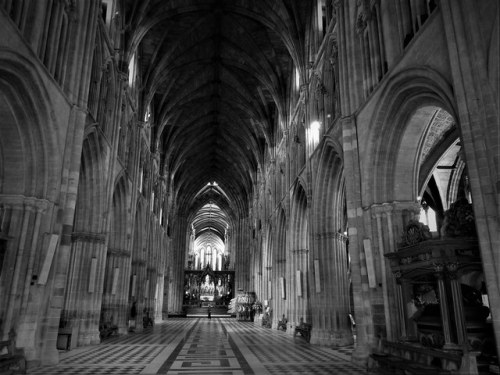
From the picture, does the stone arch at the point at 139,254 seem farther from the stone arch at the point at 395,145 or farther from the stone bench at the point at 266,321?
the stone arch at the point at 395,145

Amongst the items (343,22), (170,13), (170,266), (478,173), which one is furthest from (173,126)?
(478,173)

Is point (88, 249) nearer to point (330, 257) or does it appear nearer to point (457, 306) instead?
point (330, 257)

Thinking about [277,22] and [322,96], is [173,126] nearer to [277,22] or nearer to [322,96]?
[277,22]

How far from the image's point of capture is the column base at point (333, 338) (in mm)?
16250

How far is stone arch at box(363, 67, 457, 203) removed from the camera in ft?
36.6

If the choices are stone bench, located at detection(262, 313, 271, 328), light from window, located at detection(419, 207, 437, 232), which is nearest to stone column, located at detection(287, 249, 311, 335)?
stone bench, located at detection(262, 313, 271, 328)

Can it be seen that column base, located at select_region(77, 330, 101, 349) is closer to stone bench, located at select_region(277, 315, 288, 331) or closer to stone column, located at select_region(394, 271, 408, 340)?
stone column, located at select_region(394, 271, 408, 340)

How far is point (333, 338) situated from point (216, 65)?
847 inches

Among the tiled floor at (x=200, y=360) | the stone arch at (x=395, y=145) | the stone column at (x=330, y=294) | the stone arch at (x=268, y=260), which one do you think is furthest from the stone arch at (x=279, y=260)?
the stone arch at (x=395, y=145)

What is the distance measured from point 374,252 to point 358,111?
4.76 metres

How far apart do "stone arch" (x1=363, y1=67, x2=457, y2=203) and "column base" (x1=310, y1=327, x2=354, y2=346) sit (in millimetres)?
6896

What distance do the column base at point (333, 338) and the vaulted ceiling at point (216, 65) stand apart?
13556mm

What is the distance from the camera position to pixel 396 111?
453 inches

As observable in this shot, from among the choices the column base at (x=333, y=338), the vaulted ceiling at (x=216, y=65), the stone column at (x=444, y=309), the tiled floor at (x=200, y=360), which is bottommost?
the tiled floor at (x=200, y=360)
